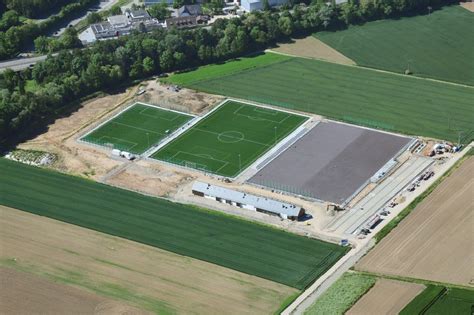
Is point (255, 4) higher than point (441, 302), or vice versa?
point (255, 4)

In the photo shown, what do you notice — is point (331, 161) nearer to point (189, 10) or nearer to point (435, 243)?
point (435, 243)

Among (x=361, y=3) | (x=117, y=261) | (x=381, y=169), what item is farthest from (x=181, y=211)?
(x=361, y=3)

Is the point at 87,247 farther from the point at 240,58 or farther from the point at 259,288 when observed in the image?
the point at 240,58

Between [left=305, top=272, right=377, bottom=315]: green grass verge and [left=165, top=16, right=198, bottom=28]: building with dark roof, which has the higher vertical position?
[left=165, top=16, right=198, bottom=28]: building with dark roof

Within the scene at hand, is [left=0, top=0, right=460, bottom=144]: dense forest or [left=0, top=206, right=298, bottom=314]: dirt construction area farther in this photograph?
[left=0, top=0, right=460, bottom=144]: dense forest

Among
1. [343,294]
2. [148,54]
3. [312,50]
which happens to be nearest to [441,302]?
[343,294]

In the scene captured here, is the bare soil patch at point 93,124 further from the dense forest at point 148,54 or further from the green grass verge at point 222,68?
the green grass verge at point 222,68

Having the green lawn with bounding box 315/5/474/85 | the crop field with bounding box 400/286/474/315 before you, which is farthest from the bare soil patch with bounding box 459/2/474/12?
the crop field with bounding box 400/286/474/315

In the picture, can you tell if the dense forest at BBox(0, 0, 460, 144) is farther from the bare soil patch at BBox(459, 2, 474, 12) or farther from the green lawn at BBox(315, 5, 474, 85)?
the bare soil patch at BBox(459, 2, 474, 12)
